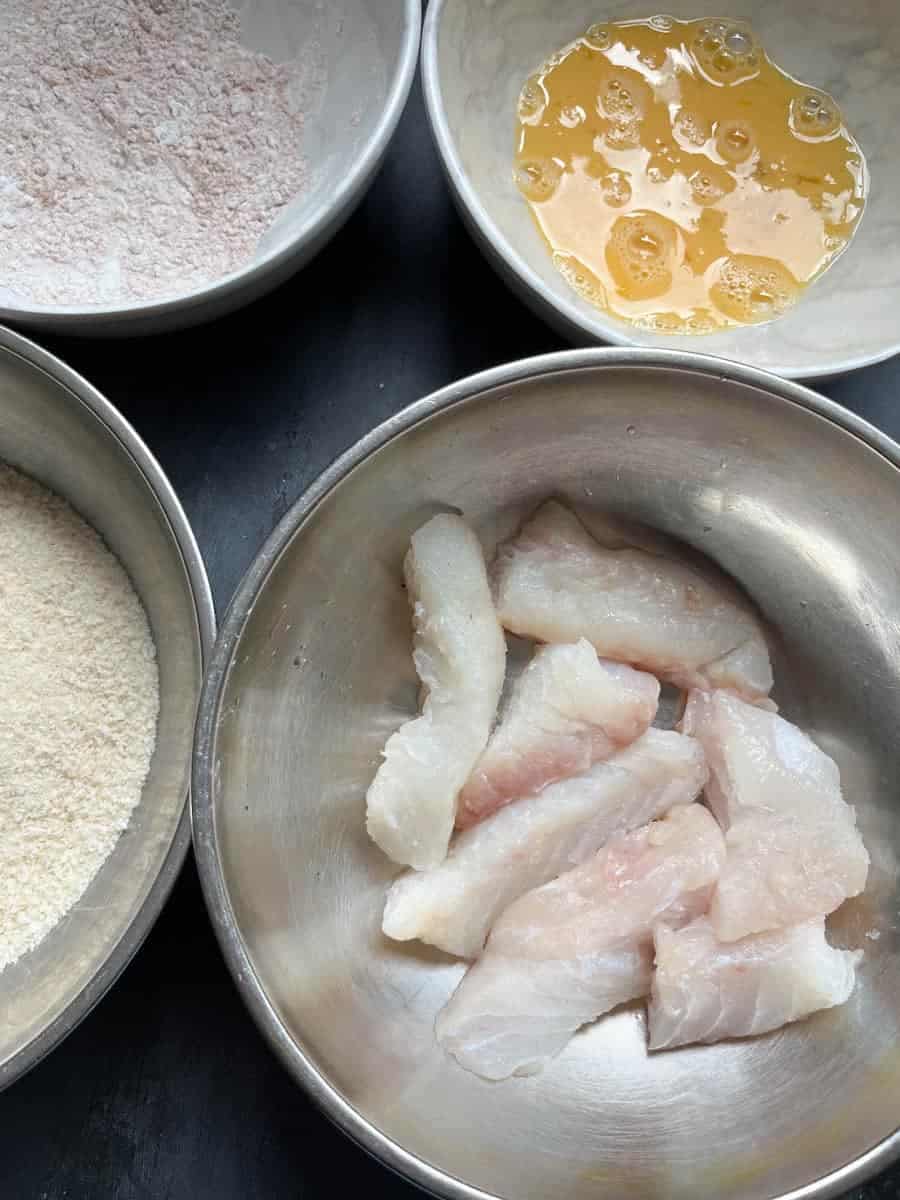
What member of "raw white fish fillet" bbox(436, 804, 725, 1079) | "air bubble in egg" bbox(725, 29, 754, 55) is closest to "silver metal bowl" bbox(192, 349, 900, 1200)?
"raw white fish fillet" bbox(436, 804, 725, 1079)

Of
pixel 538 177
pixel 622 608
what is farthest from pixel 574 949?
pixel 538 177

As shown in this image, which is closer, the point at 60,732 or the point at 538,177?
the point at 60,732

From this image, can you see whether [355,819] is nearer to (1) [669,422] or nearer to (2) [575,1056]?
(2) [575,1056]

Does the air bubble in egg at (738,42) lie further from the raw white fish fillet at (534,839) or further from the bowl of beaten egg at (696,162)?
the raw white fish fillet at (534,839)

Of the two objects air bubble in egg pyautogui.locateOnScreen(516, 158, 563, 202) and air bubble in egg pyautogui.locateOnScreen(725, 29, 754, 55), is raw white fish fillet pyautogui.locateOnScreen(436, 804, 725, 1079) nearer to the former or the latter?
air bubble in egg pyautogui.locateOnScreen(516, 158, 563, 202)

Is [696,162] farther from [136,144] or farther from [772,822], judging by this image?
[772,822]

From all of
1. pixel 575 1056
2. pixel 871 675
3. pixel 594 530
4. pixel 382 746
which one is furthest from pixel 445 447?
pixel 575 1056

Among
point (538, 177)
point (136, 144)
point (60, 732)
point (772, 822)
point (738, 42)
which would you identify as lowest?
point (60, 732)
